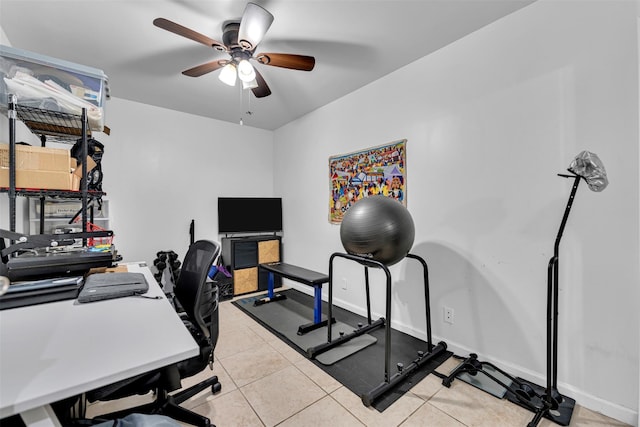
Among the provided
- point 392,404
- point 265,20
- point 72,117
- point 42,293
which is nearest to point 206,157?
point 72,117

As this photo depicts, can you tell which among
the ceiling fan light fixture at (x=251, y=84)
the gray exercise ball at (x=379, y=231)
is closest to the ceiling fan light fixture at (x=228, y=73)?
the ceiling fan light fixture at (x=251, y=84)

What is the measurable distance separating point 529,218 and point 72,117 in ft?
9.89

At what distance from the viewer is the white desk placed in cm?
70

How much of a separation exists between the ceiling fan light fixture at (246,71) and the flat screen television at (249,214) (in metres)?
2.18

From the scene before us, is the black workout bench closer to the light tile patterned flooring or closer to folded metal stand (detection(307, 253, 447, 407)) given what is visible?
folded metal stand (detection(307, 253, 447, 407))

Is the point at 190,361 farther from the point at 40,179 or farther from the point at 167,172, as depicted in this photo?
the point at 167,172

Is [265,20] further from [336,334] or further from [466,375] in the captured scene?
[466,375]

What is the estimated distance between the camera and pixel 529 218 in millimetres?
1854

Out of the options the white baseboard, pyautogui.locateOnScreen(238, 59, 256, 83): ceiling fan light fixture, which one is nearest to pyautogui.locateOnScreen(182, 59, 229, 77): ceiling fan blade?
pyautogui.locateOnScreen(238, 59, 256, 83): ceiling fan light fixture

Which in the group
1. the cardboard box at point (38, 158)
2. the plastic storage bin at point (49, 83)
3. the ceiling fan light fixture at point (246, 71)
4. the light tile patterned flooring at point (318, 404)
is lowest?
the light tile patterned flooring at point (318, 404)

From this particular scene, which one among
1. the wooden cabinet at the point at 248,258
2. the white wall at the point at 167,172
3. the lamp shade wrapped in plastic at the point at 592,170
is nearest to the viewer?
the lamp shade wrapped in plastic at the point at 592,170

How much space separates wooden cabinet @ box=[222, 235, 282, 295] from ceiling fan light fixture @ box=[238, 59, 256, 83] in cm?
228

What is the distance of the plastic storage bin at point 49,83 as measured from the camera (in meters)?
1.43

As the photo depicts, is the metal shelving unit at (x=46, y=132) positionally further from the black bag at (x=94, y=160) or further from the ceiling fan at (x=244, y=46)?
the ceiling fan at (x=244, y=46)
